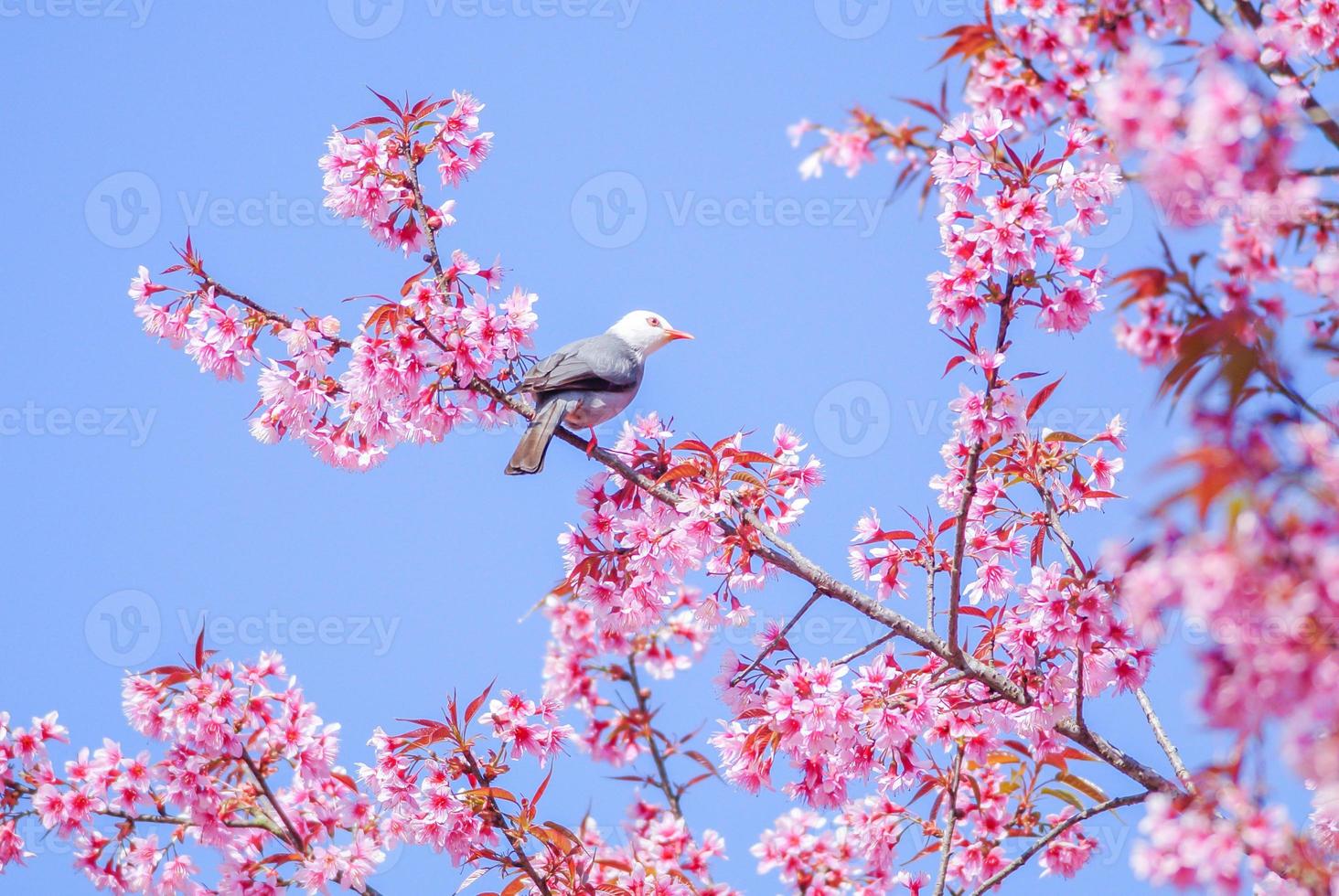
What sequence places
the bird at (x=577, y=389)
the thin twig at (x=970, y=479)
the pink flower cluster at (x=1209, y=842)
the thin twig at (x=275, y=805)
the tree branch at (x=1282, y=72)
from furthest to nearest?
the bird at (x=577, y=389)
the thin twig at (x=275, y=805)
the thin twig at (x=970, y=479)
the tree branch at (x=1282, y=72)
the pink flower cluster at (x=1209, y=842)

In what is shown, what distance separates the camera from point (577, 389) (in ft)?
16.0

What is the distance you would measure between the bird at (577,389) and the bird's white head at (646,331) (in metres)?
0.55

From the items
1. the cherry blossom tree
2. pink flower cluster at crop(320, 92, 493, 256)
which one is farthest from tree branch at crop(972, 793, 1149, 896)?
pink flower cluster at crop(320, 92, 493, 256)

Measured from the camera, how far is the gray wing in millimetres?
4754

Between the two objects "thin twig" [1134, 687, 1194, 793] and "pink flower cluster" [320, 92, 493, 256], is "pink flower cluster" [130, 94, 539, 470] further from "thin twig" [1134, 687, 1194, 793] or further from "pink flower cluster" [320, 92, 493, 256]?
"thin twig" [1134, 687, 1194, 793]

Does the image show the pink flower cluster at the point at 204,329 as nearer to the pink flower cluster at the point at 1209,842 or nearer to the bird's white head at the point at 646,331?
the bird's white head at the point at 646,331

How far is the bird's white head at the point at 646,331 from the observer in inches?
248

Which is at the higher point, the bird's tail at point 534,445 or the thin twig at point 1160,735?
the bird's tail at point 534,445

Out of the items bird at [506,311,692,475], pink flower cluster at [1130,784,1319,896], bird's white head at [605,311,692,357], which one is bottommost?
pink flower cluster at [1130,784,1319,896]

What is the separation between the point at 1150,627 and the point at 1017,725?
85.9 inches

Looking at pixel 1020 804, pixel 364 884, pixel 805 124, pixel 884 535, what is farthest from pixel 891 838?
pixel 805 124

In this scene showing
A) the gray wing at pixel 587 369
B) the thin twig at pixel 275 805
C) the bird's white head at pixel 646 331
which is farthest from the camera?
the bird's white head at pixel 646 331

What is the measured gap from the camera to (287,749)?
4.48 m

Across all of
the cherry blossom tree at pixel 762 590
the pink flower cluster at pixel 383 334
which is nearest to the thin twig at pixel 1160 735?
the cherry blossom tree at pixel 762 590
